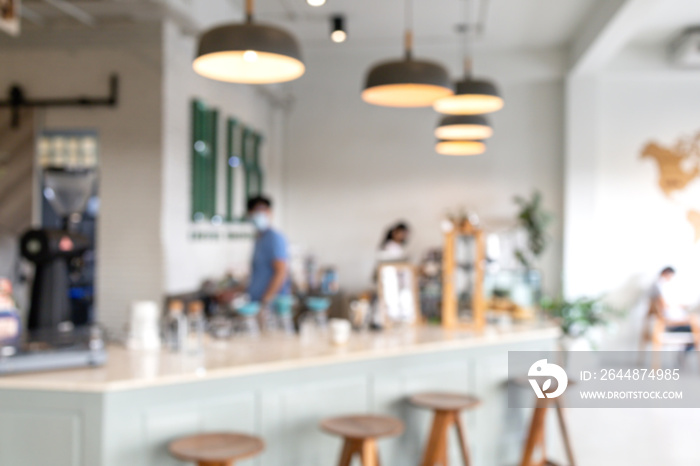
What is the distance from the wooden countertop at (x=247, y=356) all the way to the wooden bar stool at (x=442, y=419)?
0.95 feet

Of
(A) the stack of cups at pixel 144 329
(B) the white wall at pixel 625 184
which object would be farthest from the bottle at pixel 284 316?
(B) the white wall at pixel 625 184

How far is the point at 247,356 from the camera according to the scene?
351cm

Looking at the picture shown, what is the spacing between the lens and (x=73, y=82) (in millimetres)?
5914

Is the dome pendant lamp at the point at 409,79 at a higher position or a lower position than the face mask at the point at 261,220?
higher

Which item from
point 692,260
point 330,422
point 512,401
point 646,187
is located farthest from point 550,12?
point 330,422

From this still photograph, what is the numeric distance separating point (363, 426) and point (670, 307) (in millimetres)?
6394

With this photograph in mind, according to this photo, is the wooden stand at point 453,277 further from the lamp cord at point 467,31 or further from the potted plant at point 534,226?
the potted plant at point 534,226

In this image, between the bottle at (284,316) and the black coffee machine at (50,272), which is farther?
the bottle at (284,316)

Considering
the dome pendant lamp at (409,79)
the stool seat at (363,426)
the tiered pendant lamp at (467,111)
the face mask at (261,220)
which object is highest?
the tiered pendant lamp at (467,111)

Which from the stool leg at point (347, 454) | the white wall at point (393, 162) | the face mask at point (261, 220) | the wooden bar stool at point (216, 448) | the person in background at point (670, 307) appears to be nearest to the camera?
the wooden bar stool at point (216, 448)

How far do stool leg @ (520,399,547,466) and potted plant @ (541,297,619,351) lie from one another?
12.5 ft

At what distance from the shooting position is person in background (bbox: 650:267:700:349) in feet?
27.1

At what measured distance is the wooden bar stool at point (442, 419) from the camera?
12.0ft

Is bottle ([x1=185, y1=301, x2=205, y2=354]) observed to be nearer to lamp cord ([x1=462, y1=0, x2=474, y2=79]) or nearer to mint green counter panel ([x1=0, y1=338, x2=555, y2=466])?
mint green counter panel ([x1=0, y1=338, x2=555, y2=466])
